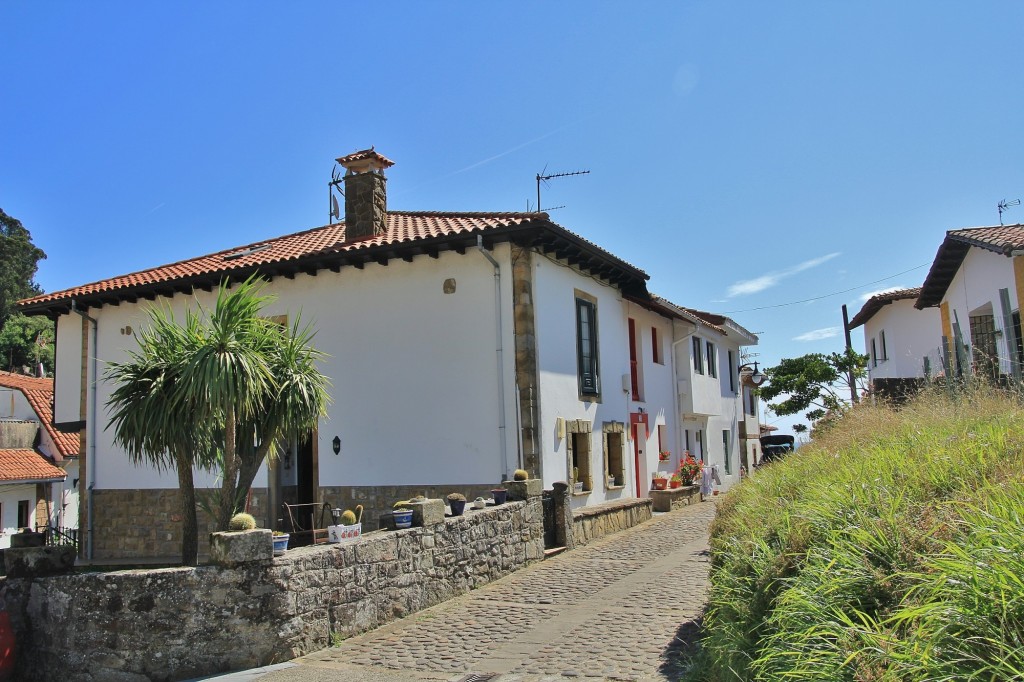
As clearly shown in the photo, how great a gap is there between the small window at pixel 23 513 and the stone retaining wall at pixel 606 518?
18811 millimetres

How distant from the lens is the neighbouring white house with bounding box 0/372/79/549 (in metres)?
24.1

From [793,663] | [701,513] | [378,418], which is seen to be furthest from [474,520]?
[701,513]

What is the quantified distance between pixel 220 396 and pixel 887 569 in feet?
23.3

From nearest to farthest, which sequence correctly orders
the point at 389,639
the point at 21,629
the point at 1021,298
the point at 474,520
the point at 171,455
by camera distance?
the point at 21,629
the point at 389,639
the point at 171,455
the point at 474,520
the point at 1021,298

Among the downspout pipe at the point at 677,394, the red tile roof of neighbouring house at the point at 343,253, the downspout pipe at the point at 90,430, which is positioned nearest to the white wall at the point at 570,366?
the red tile roof of neighbouring house at the point at 343,253

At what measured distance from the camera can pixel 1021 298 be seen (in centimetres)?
1363

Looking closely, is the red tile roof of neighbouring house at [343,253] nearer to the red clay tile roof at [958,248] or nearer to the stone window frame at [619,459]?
the stone window frame at [619,459]

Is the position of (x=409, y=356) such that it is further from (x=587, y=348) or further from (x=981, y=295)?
(x=981, y=295)

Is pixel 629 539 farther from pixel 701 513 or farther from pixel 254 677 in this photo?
pixel 254 677

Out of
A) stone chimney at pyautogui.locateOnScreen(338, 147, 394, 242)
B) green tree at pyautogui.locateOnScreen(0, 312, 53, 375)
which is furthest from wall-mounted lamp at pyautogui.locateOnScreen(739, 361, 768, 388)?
green tree at pyautogui.locateOnScreen(0, 312, 53, 375)

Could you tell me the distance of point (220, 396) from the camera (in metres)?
8.77

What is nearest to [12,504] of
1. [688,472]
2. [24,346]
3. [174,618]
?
[688,472]

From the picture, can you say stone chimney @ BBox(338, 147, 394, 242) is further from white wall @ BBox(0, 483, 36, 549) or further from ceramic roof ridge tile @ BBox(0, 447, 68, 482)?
white wall @ BBox(0, 483, 36, 549)

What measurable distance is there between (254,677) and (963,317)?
54.1ft
